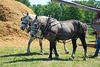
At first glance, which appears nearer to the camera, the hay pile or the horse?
the horse

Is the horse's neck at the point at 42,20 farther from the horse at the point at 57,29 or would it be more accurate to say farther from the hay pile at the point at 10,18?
the hay pile at the point at 10,18

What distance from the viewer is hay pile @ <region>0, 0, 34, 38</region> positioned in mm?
19562

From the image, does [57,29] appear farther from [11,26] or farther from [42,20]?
[11,26]

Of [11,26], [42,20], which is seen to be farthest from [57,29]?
[11,26]

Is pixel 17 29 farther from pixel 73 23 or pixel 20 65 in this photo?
pixel 20 65

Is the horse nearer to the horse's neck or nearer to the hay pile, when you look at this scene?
the horse's neck

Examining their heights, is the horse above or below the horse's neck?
below

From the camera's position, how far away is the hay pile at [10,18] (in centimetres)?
1956

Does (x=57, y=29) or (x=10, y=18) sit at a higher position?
(x=10, y=18)

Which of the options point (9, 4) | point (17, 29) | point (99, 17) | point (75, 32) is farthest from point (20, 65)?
point (9, 4)

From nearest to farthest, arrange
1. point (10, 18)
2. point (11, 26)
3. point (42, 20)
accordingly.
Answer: point (42, 20) < point (11, 26) < point (10, 18)

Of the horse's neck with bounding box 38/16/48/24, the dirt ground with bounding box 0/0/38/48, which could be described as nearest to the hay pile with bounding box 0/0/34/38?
the dirt ground with bounding box 0/0/38/48

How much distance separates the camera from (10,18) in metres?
20.9

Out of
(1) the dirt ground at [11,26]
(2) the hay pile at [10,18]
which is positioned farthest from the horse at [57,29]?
(2) the hay pile at [10,18]
